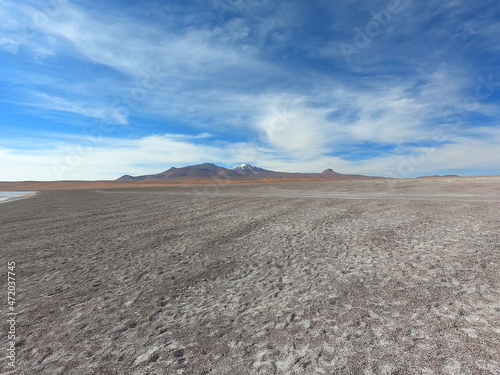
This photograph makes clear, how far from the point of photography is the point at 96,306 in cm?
459

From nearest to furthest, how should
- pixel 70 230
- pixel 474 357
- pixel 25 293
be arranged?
pixel 474 357 < pixel 25 293 < pixel 70 230

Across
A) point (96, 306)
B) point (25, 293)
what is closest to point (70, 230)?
point (25, 293)

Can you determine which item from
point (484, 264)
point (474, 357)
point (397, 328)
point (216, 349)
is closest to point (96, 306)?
point (216, 349)

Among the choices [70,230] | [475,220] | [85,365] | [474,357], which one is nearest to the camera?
[474,357]

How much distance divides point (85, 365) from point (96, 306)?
1.63 m

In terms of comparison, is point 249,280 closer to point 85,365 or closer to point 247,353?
point 247,353

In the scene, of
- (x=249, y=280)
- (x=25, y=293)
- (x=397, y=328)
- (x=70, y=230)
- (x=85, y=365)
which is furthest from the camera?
(x=70, y=230)

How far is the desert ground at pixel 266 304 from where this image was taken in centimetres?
307

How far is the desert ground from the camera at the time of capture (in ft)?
10.1

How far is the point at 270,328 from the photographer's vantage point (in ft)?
12.2

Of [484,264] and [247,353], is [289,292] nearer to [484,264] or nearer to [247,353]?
[247,353]

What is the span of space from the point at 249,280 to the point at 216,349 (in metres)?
2.31

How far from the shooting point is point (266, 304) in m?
4.45

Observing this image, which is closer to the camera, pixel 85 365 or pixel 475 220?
pixel 85 365
